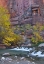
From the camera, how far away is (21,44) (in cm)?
4053

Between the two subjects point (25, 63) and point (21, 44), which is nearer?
point (25, 63)

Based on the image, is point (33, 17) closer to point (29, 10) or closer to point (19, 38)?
point (29, 10)

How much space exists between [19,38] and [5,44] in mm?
3070

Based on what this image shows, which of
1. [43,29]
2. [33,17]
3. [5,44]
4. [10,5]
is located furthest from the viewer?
[10,5]

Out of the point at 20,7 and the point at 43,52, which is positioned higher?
the point at 20,7

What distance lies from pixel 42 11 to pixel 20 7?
855cm

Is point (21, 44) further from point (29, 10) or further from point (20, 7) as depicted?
point (20, 7)

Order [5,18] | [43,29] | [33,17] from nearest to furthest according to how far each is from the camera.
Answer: [5,18] → [43,29] → [33,17]

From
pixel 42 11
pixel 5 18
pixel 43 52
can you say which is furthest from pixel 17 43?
pixel 42 11

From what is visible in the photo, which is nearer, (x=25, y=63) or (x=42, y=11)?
(x=25, y=63)

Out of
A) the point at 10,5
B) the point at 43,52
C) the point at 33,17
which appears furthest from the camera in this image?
the point at 10,5

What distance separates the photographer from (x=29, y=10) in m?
60.6

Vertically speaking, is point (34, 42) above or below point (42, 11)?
below

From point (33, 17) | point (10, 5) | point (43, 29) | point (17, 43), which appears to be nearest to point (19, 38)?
point (17, 43)
